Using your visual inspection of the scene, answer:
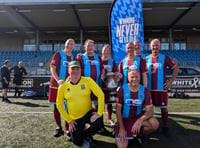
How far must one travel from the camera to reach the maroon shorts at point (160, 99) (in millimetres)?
2975

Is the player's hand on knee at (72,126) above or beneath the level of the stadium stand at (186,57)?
beneath

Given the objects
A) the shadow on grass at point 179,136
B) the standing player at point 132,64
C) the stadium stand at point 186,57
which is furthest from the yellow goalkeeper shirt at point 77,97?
the stadium stand at point 186,57

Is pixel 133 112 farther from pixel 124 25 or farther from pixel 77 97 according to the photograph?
pixel 124 25

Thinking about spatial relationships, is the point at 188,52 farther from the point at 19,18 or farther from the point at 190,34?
the point at 19,18

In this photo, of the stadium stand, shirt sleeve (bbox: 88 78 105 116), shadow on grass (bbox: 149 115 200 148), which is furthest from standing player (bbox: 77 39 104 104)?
the stadium stand

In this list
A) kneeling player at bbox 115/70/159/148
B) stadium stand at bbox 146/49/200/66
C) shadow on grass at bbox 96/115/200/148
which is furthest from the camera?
stadium stand at bbox 146/49/200/66

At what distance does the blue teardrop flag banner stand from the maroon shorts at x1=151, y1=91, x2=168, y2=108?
8.10ft

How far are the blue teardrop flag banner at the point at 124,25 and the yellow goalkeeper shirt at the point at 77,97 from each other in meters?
3.11

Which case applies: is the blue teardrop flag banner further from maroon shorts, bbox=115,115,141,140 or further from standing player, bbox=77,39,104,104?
maroon shorts, bbox=115,115,141,140

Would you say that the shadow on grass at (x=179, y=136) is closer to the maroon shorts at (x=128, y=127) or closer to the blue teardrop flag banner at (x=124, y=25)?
the maroon shorts at (x=128, y=127)

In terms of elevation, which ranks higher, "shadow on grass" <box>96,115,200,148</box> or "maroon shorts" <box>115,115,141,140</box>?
"maroon shorts" <box>115,115,141,140</box>

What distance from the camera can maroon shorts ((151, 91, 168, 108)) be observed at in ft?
9.76

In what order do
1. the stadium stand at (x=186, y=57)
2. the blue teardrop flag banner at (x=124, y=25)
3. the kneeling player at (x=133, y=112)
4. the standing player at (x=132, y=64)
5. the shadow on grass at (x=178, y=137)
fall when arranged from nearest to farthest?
1. the kneeling player at (x=133, y=112)
2. the shadow on grass at (x=178, y=137)
3. the standing player at (x=132, y=64)
4. the blue teardrop flag banner at (x=124, y=25)
5. the stadium stand at (x=186, y=57)

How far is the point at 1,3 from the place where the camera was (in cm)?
1128
